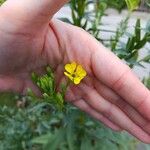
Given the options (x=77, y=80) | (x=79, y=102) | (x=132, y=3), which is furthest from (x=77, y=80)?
(x=132, y=3)

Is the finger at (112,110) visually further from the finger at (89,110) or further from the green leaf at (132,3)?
the green leaf at (132,3)

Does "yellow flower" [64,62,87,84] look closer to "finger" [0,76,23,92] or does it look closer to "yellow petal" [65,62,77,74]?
"yellow petal" [65,62,77,74]

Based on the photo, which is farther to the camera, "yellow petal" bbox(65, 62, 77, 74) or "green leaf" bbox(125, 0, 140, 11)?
"green leaf" bbox(125, 0, 140, 11)

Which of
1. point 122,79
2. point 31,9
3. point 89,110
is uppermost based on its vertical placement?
point 31,9

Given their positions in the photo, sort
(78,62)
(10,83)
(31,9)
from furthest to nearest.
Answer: (10,83) → (78,62) → (31,9)

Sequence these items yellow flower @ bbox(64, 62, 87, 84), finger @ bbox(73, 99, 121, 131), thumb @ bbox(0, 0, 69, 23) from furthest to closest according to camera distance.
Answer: finger @ bbox(73, 99, 121, 131) → yellow flower @ bbox(64, 62, 87, 84) → thumb @ bbox(0, 0, 69, 23)

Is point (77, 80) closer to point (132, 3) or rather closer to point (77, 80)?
point (77, 80)

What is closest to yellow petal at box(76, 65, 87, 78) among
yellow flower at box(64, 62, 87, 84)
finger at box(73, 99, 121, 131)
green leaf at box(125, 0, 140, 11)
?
yellow flower at box(64, 62, 87, 84)
